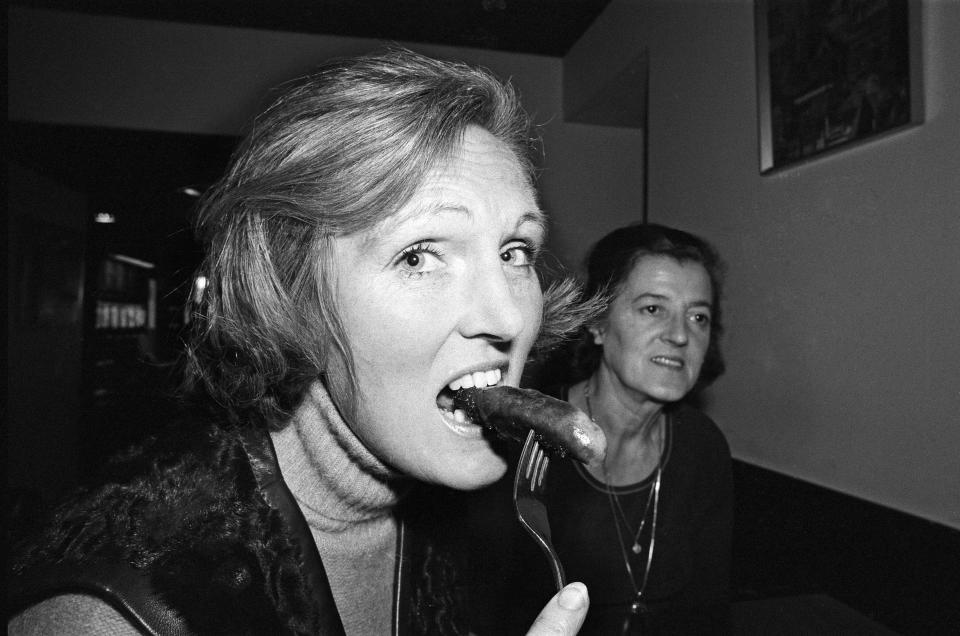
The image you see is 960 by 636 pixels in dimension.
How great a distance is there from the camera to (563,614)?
0.42 m

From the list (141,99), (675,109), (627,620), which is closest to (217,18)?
(141,99)

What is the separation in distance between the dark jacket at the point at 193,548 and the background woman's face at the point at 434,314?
0.54 ft

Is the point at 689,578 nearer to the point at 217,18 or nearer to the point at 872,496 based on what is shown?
the point at 872,496

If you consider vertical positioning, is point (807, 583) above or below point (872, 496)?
below

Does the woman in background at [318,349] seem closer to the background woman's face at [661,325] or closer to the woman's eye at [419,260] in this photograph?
the woman's eye at [419,260]

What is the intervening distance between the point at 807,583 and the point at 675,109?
2.49 feet

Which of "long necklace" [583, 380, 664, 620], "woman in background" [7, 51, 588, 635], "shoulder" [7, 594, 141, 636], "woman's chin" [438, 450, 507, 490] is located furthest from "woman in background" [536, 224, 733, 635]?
"shoulder" [7, 594, 141, 636]

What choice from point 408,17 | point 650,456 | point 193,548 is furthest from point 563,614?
point 408,17

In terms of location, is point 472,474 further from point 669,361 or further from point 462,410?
point 669,361

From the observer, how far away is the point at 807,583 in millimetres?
845

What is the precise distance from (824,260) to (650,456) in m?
0.46

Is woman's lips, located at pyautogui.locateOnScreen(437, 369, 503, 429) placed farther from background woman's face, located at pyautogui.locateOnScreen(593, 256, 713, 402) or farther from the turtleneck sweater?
background woman's face, located at pyautogui.locateOnScreen(593, 256, 713, 402)

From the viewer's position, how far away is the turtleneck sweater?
0.65 metres

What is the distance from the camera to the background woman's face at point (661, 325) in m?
0.86
